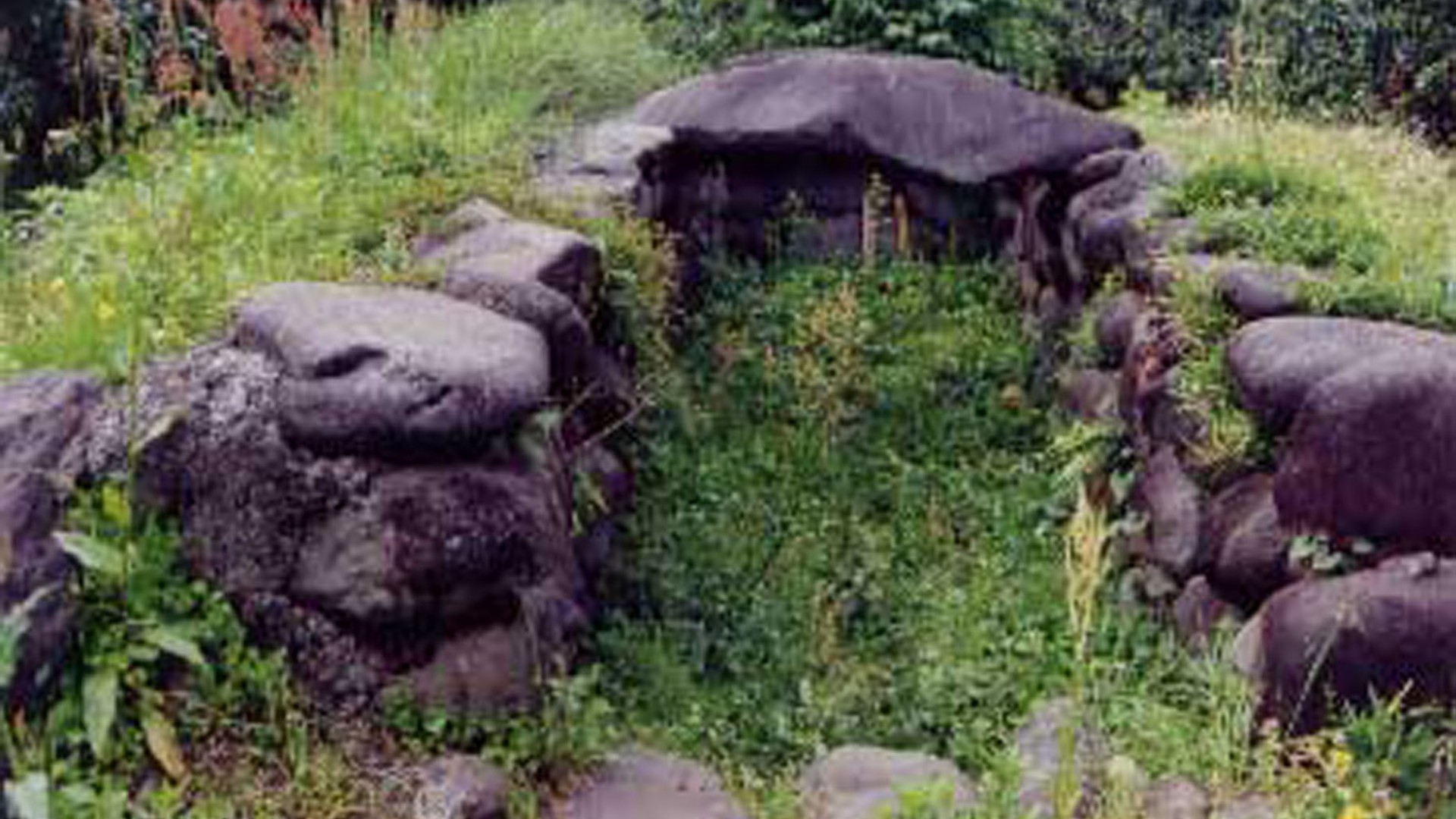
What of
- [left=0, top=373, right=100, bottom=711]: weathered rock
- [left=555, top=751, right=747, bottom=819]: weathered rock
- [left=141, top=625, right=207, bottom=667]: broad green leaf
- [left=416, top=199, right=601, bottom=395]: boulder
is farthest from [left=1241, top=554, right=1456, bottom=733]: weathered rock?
[left=0, top=373, right=100, bottom=711]: weathered rock

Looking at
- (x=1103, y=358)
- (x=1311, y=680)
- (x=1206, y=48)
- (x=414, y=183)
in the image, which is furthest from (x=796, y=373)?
(x=1206, y=48)

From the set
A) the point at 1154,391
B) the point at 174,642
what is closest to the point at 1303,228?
the point at 1154,391

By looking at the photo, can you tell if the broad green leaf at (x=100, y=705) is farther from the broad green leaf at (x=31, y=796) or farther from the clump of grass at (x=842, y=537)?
the clump of grass at (x=842, y=537)

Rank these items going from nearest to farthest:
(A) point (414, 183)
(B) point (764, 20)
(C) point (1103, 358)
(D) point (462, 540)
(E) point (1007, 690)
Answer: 1. (D) point (462, 540)
2. (E) point (1007, 690)
3. (A) point (414, 183)
4. (C) point (1103, 358)
5. (B) point (764, 20)

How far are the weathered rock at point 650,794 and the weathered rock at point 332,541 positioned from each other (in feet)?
0.94

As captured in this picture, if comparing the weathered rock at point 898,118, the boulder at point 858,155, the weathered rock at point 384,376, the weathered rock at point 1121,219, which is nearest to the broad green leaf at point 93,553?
the weathered rock at point 384,376

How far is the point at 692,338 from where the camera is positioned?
770cm

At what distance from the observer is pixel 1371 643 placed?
444cm

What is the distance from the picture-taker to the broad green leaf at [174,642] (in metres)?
4.16

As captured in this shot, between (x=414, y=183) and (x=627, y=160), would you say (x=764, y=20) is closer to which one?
(x=627, y=160)

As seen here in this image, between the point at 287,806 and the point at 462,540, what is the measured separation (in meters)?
0.71

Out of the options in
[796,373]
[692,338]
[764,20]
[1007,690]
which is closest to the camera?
[1007,690]

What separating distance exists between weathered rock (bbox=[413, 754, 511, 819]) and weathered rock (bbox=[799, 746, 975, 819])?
0.76m

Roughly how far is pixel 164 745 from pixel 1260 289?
3183mm
